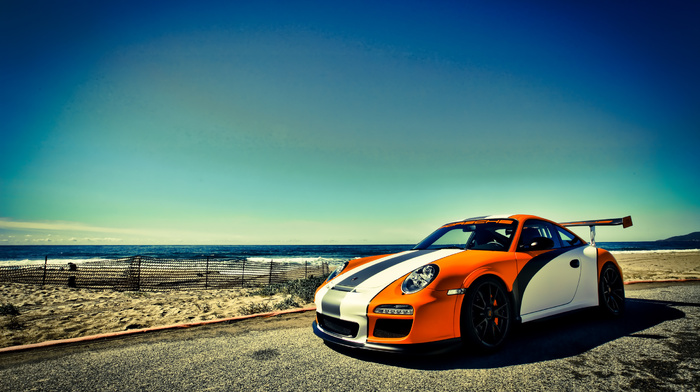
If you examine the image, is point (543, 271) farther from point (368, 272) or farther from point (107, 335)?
point (107, 335)

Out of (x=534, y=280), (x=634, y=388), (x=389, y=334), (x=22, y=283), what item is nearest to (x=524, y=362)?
(x=634, y=388)

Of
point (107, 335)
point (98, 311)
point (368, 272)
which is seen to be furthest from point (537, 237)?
point (98, 311)

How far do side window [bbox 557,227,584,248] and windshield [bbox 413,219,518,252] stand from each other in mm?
1009

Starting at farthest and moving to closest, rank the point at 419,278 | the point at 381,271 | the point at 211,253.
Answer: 1. the point at 211,253
2. the point at 381,271
3. the point at 419,278

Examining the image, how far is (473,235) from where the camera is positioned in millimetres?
4559

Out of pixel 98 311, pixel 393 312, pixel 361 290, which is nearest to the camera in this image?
pixel 393 312

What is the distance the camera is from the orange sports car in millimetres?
2918

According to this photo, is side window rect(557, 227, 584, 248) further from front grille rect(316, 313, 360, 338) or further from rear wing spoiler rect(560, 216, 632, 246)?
front grille rect(316, 313, 360, 338)

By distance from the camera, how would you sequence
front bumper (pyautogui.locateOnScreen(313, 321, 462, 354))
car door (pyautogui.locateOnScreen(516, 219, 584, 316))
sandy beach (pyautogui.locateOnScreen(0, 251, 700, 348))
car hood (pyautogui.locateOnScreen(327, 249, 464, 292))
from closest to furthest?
front bumper (pyautogui.locateOnScreen(313, 321, 462, 354)) < car hood (pyautogui.locateOnScreen(327, 249, 464, 292)) < car door (pyautogui.locateOnScreen(516, 219, 584, 316)) < sandy beach (pyautogui.locateOnScreen(0, 251, 700, 348))

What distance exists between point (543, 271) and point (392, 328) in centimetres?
210

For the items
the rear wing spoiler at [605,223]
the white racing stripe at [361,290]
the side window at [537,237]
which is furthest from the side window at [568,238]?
the white racing stripe at [361,290]

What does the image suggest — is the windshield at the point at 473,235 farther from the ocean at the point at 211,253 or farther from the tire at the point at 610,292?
the ocean at the point at 211,253

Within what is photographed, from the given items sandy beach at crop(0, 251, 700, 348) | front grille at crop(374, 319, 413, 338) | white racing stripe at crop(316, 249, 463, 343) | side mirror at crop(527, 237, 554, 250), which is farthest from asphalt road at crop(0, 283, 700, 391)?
sandy beach at crop(0, 251, 700, 348)

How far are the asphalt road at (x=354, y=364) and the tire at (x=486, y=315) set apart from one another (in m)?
0.15
